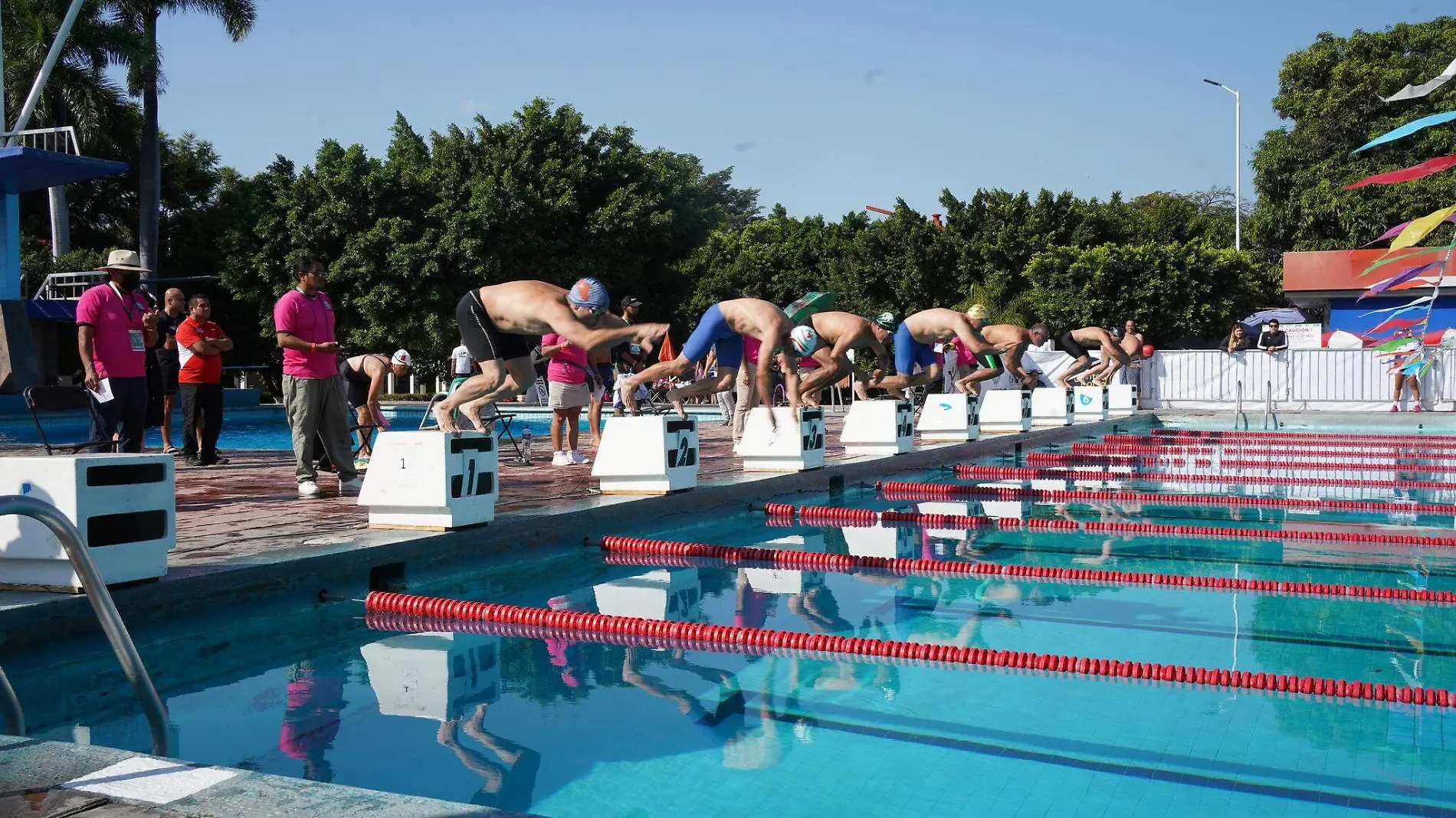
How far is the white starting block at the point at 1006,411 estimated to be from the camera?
558 inches

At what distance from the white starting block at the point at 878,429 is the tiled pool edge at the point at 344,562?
2.10 metres

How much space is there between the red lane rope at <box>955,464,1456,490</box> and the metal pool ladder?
27.2 ft

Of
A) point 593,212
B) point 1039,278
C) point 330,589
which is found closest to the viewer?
point 330,589

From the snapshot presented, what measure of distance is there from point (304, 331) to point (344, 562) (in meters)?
2.29

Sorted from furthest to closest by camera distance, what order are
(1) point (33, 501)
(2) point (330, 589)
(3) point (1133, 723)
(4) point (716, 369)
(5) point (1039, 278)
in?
(5) point (1039, 278), (4) point (716, 369), (2) point (330, 589), (3) point (1133, 723), (1) point (33, 501)

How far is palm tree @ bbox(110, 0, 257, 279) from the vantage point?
26.1 m

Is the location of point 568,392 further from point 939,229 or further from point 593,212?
point 939,229

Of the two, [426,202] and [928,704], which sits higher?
[426,202]

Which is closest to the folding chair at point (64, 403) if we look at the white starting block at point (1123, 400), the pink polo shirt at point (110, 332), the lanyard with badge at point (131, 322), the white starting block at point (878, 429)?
the pink polo shirt at point (110, 332)

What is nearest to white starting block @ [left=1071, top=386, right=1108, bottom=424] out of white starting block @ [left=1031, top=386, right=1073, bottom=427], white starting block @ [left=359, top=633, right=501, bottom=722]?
white starting block @ [left=1031, top=386, right=1073, bottom=427]

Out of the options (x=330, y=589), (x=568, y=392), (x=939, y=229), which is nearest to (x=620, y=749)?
(x=330, y=589)

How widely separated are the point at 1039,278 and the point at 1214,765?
76.6 feet

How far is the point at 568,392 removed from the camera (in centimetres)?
941

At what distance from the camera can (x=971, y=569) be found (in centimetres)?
559
